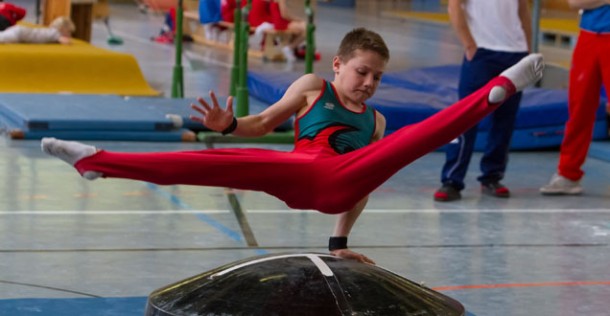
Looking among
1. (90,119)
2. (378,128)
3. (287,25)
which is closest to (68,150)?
(378,128)

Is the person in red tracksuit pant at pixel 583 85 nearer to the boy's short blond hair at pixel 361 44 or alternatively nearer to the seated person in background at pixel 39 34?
the boy's short blond hair at pixel 361 44

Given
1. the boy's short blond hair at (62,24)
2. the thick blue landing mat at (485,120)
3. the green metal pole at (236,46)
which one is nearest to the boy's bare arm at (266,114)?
the thick blue landing mat at (485,120)

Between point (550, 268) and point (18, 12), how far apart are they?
7.34 m

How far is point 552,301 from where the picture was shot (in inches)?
202

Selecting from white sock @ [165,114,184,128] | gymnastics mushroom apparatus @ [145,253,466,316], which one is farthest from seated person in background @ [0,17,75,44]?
gymnastics mushroom apparatus @ [145,253,466,316]

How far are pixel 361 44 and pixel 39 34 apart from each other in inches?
295

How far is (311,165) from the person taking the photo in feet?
13.6

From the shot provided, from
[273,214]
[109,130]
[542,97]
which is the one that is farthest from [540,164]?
[109,130]

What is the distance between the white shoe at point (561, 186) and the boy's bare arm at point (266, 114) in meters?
3.28

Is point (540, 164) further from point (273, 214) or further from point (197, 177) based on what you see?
point (197, 177)

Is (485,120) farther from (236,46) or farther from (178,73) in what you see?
(178,73)

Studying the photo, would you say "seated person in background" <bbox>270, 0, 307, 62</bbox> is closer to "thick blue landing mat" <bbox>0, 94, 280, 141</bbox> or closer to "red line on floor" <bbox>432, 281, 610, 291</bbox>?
"thick blue landing mat" <bbox>0, 94, 280, 141</bbox>

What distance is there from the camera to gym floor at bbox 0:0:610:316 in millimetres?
5113

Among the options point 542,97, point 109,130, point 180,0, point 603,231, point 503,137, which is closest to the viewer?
point 603,231
